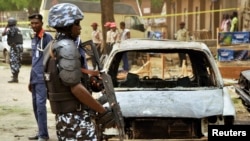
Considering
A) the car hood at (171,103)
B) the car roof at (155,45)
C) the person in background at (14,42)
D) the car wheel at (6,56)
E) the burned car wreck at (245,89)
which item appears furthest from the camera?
the car wheel at (6,56)

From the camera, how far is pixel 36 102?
640 centimetres

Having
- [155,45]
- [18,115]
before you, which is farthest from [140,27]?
[155,45]

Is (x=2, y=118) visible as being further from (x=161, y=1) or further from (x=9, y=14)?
(x=9, y=14)

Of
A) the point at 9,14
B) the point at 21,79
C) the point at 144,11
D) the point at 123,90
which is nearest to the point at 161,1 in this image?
the point at 144,11

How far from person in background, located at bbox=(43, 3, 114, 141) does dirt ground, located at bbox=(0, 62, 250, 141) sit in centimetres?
320

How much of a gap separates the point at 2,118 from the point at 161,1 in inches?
1099

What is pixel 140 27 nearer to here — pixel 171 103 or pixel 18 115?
pixel 18 115

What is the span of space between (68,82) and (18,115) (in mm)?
5563

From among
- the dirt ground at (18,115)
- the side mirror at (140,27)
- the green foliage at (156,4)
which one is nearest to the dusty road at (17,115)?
the dirt ground at (18,115)

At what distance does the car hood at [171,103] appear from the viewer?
5043mm

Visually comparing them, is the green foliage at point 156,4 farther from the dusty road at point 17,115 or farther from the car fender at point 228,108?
the car fender at point 228,108

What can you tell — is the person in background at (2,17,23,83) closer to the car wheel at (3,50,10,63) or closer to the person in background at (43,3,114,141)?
the car wheel at (3,50,10,63)

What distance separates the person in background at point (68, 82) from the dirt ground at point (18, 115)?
320cm

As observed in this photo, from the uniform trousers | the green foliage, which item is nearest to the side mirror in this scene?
the green foliage
